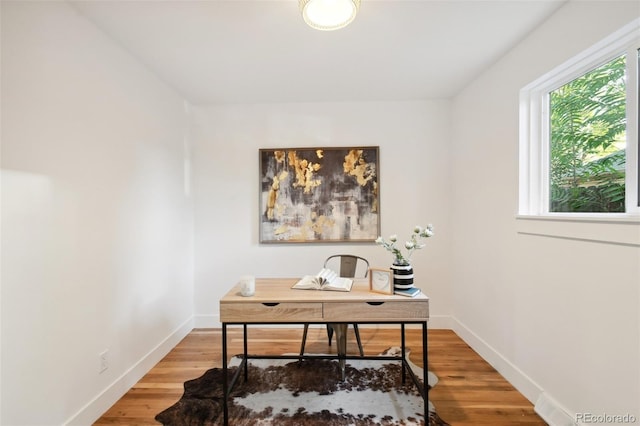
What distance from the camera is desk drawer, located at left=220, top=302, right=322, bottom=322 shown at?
5.28 feet

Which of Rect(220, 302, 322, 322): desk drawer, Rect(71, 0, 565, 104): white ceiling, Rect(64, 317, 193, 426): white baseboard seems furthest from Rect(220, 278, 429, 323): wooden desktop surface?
Rect(71, 0, 565, 104): white ceiling

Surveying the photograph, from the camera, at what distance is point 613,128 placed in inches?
58.8

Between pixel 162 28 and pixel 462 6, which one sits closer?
pixel 462 6

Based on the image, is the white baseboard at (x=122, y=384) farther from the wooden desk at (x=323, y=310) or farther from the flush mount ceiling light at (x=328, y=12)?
the flush mount ceiling light at (x=328, y=12)

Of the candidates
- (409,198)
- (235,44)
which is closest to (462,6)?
(235,44)

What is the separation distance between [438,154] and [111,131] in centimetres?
298

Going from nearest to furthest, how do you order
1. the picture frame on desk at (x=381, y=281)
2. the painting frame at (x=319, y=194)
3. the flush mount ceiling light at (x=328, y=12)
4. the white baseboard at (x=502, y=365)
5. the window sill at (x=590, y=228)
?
the window sill at (x=590, y=228) < the flush mount ceiling light at (x=328, y=12) < the picture frame on desk at (x=381, y=281) < the white baseboard at (x=502, y=365) < the painting frame at (x=319, y=194)

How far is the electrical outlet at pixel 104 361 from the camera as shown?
1772 millimetres

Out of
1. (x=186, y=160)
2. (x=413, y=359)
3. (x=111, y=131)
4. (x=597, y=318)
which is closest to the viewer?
(x=597, y=318)

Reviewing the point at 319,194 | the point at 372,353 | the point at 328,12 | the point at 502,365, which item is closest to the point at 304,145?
the point at 319,194

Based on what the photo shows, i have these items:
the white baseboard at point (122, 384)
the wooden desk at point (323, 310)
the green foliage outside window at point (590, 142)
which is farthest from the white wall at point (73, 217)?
the green foliage outside window at point (590, 142)

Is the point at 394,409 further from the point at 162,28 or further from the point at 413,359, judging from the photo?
the point at 162,28

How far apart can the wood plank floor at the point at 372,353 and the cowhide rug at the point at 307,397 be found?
0.38 ft

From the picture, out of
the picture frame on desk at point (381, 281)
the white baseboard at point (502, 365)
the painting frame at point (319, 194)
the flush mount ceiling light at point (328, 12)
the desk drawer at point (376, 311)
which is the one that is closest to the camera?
the flush mount ceiling light at point (328, 12)
